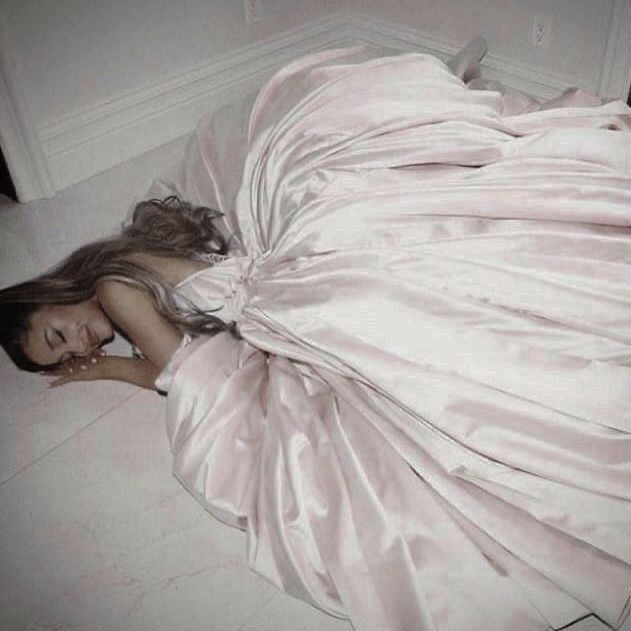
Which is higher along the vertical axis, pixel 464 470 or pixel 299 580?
pixel 464 470

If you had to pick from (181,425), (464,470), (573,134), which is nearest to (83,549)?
(181,425)

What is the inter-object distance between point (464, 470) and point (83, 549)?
61cm

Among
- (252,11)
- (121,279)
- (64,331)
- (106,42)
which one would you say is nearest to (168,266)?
(121,279)

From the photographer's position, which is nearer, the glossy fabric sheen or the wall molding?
the glossy fabric sheen

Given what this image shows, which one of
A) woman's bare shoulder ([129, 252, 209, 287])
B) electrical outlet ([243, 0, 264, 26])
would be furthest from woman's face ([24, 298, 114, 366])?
electrical outlet ([243, 0, 264, 26])

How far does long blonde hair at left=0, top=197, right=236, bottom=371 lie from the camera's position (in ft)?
3.64

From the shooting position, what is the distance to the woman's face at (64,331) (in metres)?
1.12

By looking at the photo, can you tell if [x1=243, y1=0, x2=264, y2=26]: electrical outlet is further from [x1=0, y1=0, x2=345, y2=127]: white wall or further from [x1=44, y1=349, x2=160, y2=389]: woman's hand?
[x1=44, y1=349, x2=160, y2=389]: woman's hand


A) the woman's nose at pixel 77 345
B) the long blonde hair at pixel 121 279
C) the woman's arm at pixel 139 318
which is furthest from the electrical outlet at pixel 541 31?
the woman's nose at pixel 77 345

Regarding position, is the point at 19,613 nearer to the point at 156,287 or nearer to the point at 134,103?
the point at 156,287

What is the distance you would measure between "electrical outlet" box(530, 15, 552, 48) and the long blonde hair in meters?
1.32

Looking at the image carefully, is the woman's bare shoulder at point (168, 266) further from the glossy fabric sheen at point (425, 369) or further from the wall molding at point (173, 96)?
the wall molding at point (173, 96)

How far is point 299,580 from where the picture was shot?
85 centimetres

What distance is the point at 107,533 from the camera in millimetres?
1007
